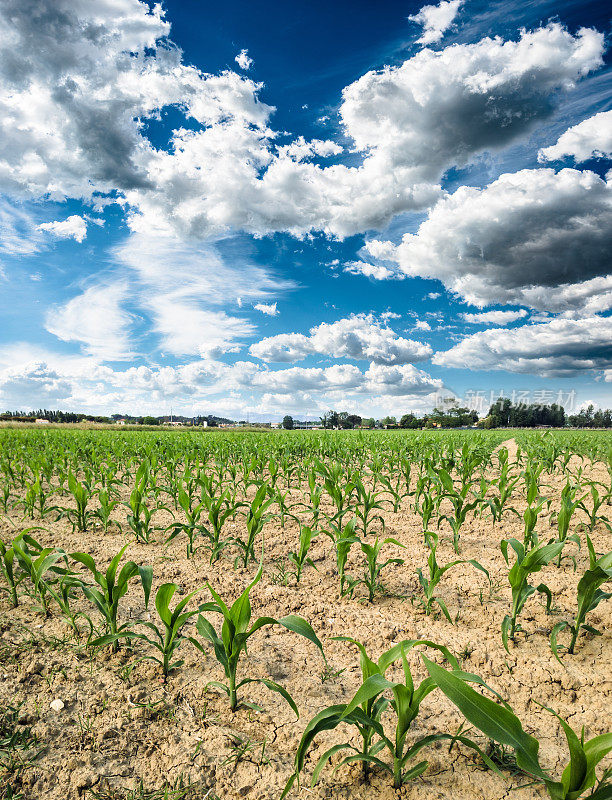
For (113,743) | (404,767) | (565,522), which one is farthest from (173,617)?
(565,522)

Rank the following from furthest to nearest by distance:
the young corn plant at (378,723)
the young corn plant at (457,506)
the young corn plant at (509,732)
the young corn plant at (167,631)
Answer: the young corn plant at (457,506)
the young corn plant at (167,631)
the young corn plant at (378,723)
the young corn plant at (509,732)

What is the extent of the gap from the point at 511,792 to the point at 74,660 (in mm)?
2660

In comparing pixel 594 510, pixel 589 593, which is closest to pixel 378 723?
pixel 589 593

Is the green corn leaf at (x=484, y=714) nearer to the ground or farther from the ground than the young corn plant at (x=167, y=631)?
farther from the ground

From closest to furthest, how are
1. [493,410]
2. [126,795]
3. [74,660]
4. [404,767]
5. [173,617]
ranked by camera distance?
[126,795] → [404,767] → [173,617] → [74,660] → [493,410]

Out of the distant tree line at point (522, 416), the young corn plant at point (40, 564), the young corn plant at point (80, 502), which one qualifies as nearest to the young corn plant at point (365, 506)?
the young corn plant at point (40, 564)

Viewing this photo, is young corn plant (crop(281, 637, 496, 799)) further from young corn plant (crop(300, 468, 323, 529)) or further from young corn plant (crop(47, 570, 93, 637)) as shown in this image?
young corn plant (crop(300, 468, 323, 529))

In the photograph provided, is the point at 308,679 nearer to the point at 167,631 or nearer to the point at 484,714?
the point at 167,631

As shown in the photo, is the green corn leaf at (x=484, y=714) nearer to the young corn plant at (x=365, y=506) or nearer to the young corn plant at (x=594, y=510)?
the young corn plant at (x=365, y=506)

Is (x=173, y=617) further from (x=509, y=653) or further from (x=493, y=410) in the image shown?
(x=493, y=410)

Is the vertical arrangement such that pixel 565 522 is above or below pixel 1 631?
above

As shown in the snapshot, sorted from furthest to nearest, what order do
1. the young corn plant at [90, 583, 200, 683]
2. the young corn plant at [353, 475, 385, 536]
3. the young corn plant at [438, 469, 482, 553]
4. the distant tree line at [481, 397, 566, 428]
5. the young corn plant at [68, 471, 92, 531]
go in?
the distant tree line at [481, 397, 566, 428] < the young corn plant at [68, 471, 92, 531] < the young corn plant at [353, 475, 385, 536] < the young corn plant at [438, 469, 482, 553] < the young corn plant at [90, 583, 200, 683]

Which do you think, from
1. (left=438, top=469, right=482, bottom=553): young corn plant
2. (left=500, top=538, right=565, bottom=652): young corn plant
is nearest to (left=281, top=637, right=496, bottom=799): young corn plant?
(left=500, top=538, right=565, bottom=652): young corn plant

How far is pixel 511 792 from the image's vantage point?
1.80 metres
